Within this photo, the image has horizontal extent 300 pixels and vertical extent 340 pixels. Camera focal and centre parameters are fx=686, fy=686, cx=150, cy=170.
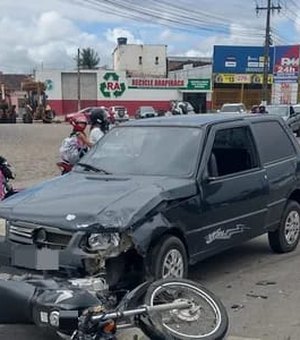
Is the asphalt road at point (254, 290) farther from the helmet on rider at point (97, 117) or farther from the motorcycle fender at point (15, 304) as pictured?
Answer: the helmet on rider at point (97, 117)

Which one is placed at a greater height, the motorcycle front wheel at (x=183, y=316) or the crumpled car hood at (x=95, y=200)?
the crumpled car hood at (x=95, y=200)

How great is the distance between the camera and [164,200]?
19.9 feet

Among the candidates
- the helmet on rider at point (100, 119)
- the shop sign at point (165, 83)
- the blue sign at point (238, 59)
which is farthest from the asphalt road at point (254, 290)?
the shop sign at point (165, 83)

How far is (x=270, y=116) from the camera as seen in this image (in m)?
8.41

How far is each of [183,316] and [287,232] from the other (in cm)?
386

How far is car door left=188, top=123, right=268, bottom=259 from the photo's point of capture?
661 cm

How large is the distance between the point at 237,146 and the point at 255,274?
1.40 metres

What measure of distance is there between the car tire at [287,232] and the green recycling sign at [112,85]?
223 ft

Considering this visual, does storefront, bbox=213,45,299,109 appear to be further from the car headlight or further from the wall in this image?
the car headlight

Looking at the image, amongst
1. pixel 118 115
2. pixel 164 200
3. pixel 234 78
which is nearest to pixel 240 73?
pixel 234 78

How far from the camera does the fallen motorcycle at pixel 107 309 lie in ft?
13.9

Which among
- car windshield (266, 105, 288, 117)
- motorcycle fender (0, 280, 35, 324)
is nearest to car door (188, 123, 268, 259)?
motorcycle fender (0, 280, 35, 324)

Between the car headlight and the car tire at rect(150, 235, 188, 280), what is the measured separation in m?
0.44

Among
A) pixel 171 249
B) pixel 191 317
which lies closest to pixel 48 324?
pixel 191 317
